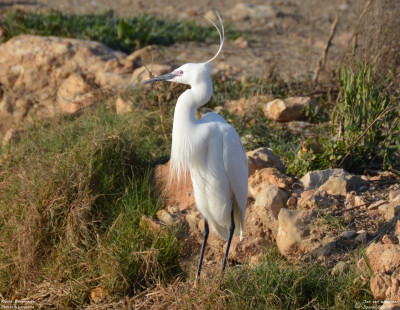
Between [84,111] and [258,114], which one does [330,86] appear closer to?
[258,114]

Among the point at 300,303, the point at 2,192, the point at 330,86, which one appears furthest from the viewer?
the point at 330,86

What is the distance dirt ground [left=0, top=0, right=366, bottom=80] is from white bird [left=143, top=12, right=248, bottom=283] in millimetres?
2554

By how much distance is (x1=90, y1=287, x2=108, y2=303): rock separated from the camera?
11.3 ft

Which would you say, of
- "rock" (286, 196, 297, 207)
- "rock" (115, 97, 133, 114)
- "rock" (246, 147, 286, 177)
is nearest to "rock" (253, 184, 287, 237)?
"rock" (286, 196, 297, 207)

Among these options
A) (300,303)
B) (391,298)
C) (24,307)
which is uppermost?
(391,298)

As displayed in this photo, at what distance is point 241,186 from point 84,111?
8.06 ft

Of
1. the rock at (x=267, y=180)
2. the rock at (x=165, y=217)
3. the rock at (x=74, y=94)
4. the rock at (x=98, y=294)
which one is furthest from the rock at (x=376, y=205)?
the rock at (x=74, y=94)

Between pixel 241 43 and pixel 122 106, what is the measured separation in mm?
2670

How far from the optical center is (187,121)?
3162 millimetres

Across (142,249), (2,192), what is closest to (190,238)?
(142,249)

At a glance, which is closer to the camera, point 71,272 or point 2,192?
point 71,272

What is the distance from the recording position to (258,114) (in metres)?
5.16

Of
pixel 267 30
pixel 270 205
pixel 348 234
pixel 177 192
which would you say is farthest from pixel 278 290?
pixel 267 30

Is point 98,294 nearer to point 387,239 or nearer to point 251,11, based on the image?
point 387,239
